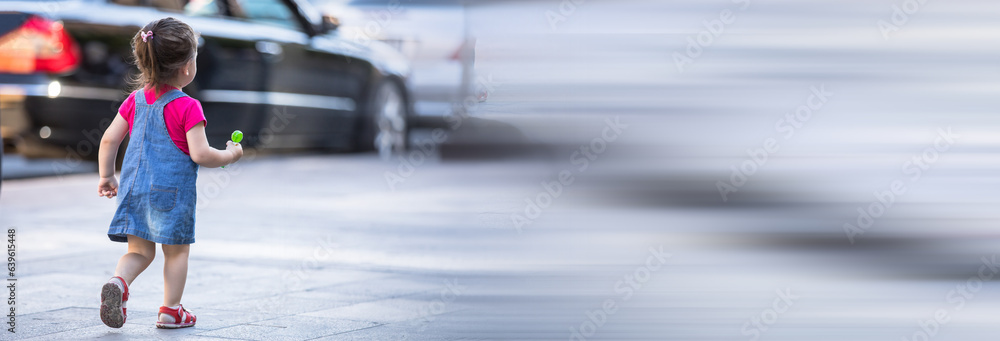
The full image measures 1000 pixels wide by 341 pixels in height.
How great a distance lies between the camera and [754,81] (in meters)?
3.43

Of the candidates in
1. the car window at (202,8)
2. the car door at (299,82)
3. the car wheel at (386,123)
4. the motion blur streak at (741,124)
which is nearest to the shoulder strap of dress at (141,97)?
the motion blur streak at (741,124)

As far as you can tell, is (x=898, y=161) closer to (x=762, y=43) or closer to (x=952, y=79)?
(x=952, y=79)

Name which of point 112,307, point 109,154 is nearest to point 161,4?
point 109,154

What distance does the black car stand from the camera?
8234mm

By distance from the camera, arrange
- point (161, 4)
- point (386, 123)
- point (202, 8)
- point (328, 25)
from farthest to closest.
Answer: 1. point (386, 123)
2. point (328, 25)
3. point (202, 8)
4. point (161, 4)

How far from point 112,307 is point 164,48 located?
78 cm

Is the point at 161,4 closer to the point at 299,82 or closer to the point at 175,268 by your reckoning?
the point at 299,82

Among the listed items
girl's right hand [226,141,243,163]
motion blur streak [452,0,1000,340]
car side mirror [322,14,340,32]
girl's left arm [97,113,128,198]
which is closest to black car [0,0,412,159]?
car side mirror [322,14,340,32]

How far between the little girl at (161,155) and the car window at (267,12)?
5900 mm

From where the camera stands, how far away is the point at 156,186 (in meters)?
4.20

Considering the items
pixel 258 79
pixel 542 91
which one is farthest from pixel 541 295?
pixel 258 79

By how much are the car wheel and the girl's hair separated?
23.2 feet

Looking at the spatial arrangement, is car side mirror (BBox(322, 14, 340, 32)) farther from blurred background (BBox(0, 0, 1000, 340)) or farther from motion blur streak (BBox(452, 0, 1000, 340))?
motion blur streak (BBox(452, 0, 1000, 340))

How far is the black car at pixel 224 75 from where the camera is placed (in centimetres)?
823
